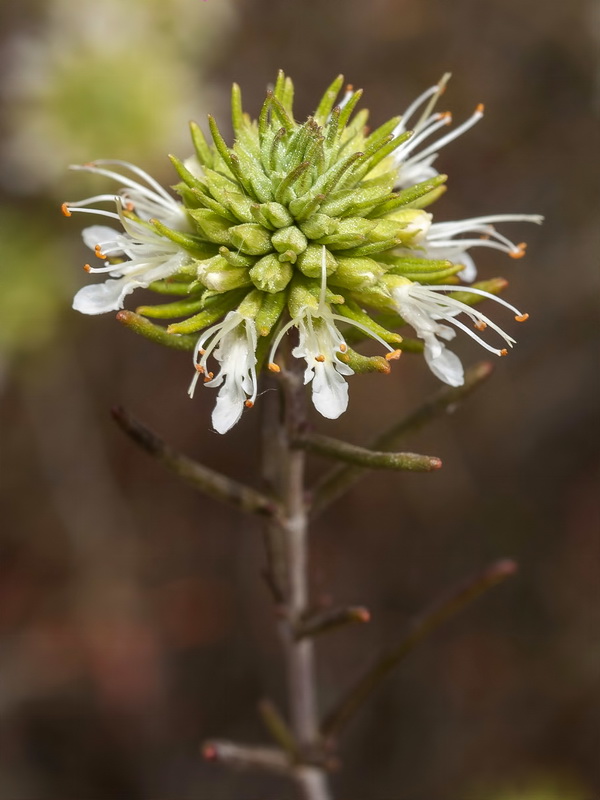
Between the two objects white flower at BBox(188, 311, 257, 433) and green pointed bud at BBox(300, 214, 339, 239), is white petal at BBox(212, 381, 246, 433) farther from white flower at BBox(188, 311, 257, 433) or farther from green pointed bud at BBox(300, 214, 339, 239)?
green pointed bud at BBox(300, 214, 339, 239)

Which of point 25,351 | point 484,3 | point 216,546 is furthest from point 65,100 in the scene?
point 484,3

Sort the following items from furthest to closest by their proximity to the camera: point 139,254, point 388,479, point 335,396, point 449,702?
point 388,479 < point 449,702 < point 139,254 < point 335,396

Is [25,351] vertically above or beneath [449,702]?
above

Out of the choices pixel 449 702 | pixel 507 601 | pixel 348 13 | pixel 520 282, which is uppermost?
pixel 348 13

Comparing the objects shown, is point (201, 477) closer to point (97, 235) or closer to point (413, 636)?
point (97, 235)

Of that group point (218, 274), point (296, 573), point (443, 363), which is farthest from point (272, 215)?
point (296, 573)

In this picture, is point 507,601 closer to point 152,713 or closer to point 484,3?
point 152,713
